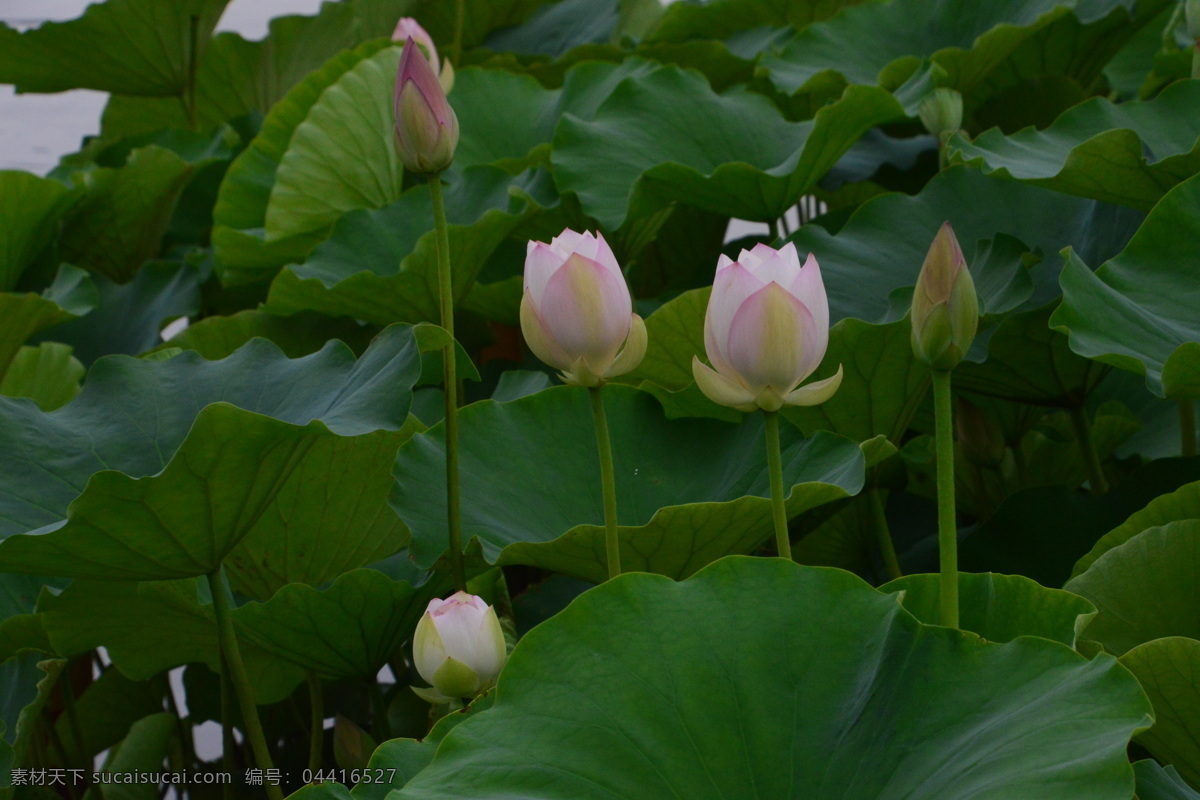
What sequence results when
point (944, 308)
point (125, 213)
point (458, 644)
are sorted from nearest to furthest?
point (944, 308) → point (458, 644) → point (125, 213)

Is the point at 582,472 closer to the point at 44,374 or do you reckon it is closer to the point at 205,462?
the point at 205,462

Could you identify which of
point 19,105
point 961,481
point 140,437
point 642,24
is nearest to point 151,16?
point 642,24

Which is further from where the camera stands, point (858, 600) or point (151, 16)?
point (151, 16)

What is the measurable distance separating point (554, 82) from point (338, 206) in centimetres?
41

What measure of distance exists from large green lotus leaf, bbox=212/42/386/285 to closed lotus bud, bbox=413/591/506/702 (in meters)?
0.79

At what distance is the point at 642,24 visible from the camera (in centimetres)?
173

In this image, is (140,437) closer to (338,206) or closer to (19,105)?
(338,206)

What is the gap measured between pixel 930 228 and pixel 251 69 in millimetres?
1224

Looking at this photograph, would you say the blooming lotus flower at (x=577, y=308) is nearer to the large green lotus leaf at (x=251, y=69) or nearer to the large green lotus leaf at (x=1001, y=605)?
the large green lotus leaf at (x=1001, y=605)

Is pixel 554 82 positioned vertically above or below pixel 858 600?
above

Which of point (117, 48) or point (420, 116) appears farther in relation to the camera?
point (117, 48)

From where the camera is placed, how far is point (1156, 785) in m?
0.49

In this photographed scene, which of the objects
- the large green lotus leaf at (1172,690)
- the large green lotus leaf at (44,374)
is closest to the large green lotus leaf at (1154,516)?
the large green lotus leaf at (1172,690)

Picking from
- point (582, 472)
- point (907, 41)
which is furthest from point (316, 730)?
point (907, 41)
